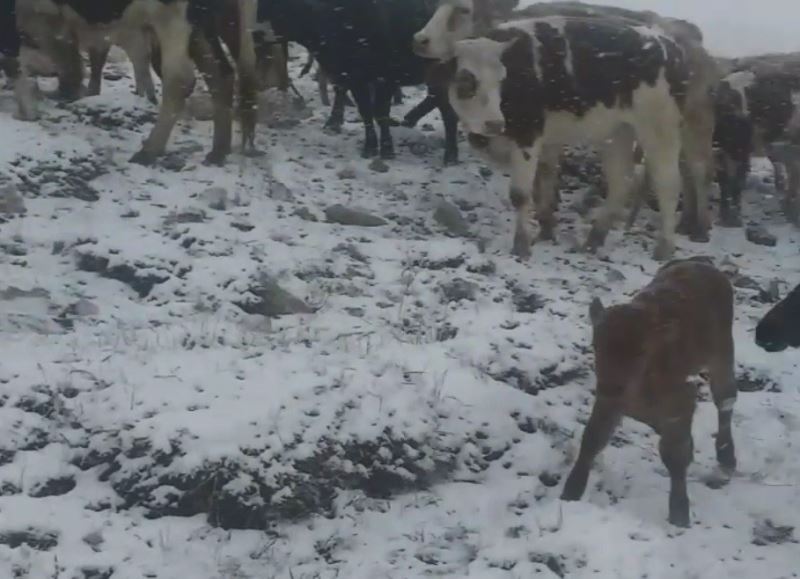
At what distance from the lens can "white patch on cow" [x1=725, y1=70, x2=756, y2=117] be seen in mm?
12812

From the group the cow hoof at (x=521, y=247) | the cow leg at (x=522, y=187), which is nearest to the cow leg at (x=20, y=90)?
the cow leg at (x=522, y=187)

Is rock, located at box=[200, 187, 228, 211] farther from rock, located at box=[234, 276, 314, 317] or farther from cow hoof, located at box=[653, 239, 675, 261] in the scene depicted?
cow hoof, located at box=[653, 239, 675, 261]

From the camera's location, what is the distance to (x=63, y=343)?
23.9 feet

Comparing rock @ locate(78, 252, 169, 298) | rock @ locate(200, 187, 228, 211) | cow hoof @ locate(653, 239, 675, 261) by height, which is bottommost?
cow hoof @ locate(653, 239, 675, 261)

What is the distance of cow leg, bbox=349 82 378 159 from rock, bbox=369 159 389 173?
317mm

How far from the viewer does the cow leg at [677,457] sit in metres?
6.46

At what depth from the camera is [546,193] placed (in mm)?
11062

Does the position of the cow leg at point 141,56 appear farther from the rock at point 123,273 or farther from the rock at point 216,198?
the rock at point 123,273

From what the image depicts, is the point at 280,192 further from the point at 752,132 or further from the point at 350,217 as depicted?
the point at 752,132

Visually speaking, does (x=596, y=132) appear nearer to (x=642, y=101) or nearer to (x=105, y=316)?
(x=642, y=101)

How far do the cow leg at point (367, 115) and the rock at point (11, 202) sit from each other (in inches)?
149

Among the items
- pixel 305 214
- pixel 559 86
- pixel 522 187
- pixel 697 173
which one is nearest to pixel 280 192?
Result: pixel 305 214

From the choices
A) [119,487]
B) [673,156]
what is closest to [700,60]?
[673,156]

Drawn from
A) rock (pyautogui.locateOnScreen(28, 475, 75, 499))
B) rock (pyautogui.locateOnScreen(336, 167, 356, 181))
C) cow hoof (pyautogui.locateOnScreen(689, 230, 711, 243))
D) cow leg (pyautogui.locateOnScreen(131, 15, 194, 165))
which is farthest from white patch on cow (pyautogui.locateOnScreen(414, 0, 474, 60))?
rock (pyautogui.locateOnScreen(28, 475, 75, 499))
